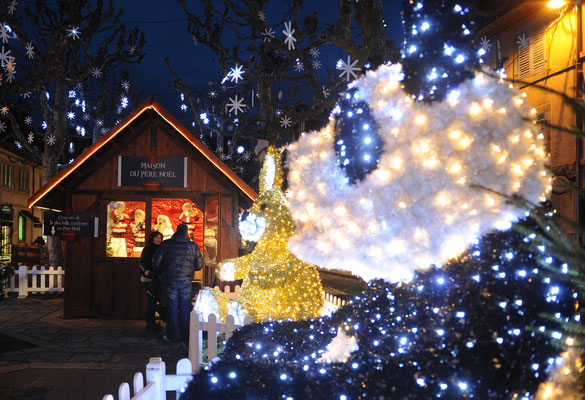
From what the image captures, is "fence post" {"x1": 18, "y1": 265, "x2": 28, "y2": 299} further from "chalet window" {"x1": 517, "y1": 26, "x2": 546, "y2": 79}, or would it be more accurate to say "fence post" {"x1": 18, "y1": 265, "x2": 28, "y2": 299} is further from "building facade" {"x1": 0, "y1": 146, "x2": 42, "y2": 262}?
"chalet window" {"x1": 517, "y1": 26, "x2": 546, "y2": 79}

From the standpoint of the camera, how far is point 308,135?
2.92m

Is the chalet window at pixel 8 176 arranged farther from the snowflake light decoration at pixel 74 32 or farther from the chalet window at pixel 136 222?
the chalet window at pixel 136 222

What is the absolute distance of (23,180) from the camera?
29.7 metres

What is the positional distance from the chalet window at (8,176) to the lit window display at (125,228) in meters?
20.4

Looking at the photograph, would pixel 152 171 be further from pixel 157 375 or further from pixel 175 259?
pixel 157 375

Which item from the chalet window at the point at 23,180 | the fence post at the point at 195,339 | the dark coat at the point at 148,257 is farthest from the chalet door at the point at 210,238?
the chalet window at the point at 23,180

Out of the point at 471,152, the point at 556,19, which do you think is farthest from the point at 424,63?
the point at 556,19

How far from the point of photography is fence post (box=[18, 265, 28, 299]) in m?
12.5

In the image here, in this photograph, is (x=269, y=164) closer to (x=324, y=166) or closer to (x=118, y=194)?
(x=324, y=166)

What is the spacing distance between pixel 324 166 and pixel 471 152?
2.77 ft

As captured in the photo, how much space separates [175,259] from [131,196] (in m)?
2.75

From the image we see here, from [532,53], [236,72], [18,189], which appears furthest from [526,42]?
[18,189]

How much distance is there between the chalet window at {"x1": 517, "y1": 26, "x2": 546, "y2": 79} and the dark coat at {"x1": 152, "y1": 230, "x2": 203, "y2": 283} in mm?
13060

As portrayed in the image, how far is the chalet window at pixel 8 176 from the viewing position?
2608cm
